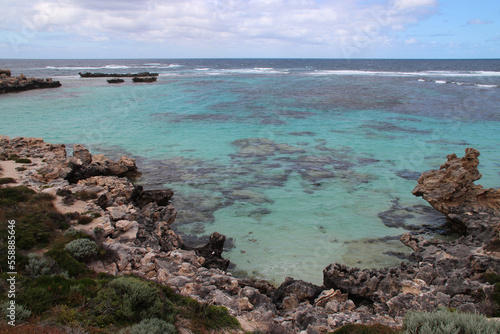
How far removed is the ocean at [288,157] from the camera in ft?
48.5

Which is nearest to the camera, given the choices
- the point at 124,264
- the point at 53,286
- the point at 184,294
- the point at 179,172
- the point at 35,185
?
the point at 53,286

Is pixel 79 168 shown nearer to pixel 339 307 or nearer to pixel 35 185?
pixel 35 185

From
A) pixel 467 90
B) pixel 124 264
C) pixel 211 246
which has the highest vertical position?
pixel 467 90

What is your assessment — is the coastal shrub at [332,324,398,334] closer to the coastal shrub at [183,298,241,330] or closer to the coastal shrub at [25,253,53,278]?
the coastal shrub at [183,298,241,330]

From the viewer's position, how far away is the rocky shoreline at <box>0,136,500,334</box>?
8.84 metres

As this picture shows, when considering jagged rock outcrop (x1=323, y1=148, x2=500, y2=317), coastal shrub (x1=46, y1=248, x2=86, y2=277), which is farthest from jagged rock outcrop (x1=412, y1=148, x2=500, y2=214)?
coastal shrub (x1=46, y1=248, x2=86, y2=277)

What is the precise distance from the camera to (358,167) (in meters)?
23.5

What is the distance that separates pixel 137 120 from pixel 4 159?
21674 millimetres

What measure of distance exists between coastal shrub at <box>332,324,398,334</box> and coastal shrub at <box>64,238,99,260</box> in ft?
23.8

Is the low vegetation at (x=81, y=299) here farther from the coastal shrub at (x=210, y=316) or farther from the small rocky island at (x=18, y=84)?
the small rocky island at (x=18, y=84)

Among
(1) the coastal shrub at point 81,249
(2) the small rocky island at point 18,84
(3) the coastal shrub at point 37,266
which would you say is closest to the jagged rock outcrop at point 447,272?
(1) the coastal shrub at point 81,249

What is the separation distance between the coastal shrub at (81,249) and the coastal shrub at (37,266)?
0.78m

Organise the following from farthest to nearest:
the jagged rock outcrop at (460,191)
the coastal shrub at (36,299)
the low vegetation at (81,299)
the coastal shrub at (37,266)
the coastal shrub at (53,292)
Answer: the jagged rock outcrop at (460,191) → the coastal shrub at (37,266) → the coastal shrub at (53,292) → the coastal shrub at (36,299) → the low vegetation at (81,299)

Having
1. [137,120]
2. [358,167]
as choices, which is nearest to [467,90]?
[358,167]
